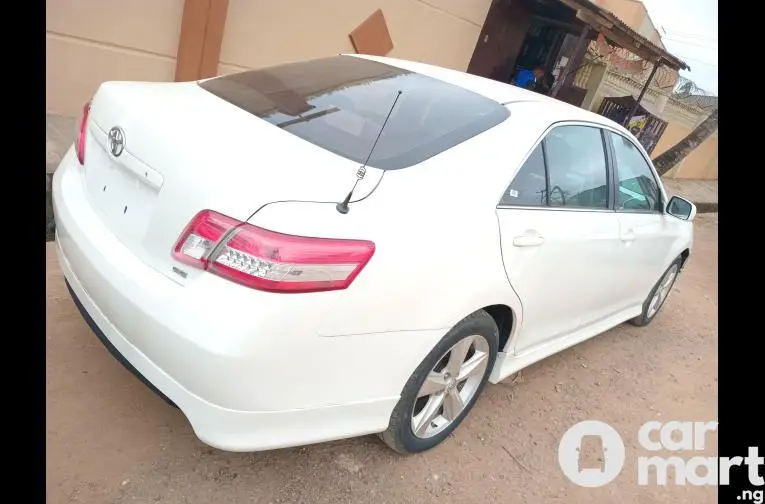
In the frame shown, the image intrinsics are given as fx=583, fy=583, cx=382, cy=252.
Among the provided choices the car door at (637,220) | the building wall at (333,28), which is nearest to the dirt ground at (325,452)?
the car door at (637,220)

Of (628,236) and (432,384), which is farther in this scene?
(628,236)

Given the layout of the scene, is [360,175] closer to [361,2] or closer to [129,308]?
[129,308]

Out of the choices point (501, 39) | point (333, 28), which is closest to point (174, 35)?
point (333, 28)

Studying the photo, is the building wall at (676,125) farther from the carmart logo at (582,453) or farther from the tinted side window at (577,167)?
the carmart logo at (582,453)

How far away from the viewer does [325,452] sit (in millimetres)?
2547

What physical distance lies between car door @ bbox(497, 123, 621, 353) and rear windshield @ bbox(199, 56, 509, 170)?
14.0 inches

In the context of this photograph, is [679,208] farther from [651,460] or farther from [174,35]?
[174,35]

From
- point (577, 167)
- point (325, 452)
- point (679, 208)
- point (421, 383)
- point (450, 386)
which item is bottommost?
point (325, 452)

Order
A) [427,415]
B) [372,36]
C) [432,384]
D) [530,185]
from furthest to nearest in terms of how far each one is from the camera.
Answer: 1. [372,36]
2. [530,185]
3. [427,415]
4. [432,384]

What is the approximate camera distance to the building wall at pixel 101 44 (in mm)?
4871

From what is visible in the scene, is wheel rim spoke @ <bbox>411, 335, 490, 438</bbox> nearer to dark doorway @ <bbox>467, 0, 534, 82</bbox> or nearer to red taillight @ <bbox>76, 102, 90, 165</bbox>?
red taillight @ <bbox>76, 102, 90, 165</bbox>

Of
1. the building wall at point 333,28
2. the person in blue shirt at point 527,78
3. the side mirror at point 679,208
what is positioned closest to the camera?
the side mirror at point 679,208

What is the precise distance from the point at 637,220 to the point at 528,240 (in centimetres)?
141
